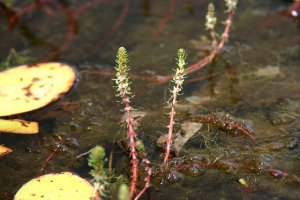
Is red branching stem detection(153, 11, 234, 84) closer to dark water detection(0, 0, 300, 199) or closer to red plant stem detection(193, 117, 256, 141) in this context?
dark water detection(0, 0, 300, 199)

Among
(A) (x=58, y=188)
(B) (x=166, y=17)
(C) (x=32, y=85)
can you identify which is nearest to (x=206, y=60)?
(B) (x=166, y=17)

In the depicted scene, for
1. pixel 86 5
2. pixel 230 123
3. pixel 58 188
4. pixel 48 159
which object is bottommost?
pixel 58 188

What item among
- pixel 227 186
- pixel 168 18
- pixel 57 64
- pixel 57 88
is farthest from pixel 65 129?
pixel 168 18

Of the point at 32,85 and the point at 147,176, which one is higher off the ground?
the point at 32,85

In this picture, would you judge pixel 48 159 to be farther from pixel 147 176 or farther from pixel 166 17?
pixel 166 17

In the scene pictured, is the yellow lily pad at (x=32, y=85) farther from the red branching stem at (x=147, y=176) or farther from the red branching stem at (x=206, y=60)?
the red branching stem at (x=147, y=176)

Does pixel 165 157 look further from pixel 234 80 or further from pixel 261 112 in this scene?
pixel 234 80
